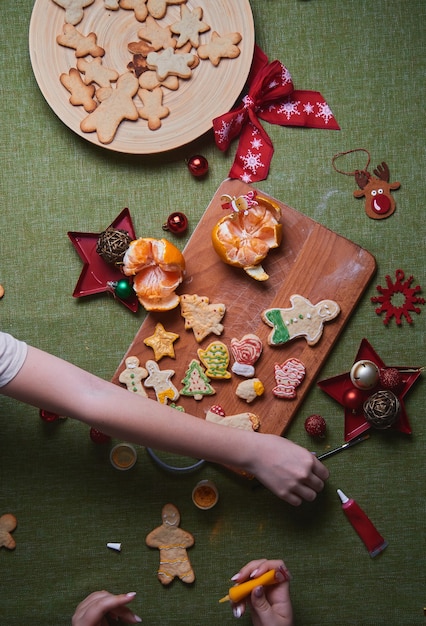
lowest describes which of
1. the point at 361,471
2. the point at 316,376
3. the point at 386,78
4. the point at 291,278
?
the point at 361,471

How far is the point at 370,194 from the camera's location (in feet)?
4.51

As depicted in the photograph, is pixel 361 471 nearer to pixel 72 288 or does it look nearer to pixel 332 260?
pixel 332 260

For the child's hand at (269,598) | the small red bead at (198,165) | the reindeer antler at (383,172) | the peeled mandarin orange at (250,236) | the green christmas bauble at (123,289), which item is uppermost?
the reindeer antler at (383,172)

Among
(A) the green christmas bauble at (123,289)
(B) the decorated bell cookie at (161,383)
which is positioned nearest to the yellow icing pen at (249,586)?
(B) the decorated bell cookie at (161,383)

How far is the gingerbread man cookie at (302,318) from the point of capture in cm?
133

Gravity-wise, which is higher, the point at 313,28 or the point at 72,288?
the point at 313,28

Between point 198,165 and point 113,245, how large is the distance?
0.83 feet

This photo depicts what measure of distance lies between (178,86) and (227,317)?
19.6 inches

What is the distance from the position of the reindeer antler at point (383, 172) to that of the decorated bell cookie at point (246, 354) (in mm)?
439

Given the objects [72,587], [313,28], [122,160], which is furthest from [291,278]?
[72,587]

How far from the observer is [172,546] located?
1.35m

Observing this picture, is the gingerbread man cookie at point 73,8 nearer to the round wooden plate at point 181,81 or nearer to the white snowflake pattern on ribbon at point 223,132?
the round wooden plate at point 181,81

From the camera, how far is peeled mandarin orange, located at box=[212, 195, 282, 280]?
1307 millimetres

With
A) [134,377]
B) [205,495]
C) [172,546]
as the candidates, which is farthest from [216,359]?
[172,546]
